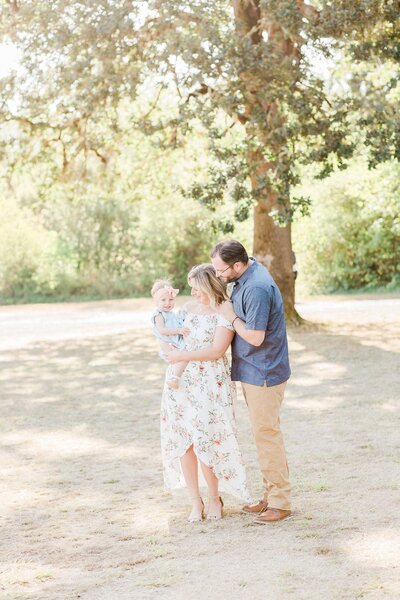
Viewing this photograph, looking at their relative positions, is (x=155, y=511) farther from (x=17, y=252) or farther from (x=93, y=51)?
(x=17, y=252)

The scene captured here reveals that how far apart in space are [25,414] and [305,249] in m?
19.2

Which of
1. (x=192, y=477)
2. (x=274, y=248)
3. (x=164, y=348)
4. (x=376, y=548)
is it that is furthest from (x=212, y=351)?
(x=274, y=248)

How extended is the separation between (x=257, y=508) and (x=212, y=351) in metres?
1.11

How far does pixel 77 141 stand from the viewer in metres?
19.0

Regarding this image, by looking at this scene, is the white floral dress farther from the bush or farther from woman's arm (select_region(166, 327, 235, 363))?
the bush

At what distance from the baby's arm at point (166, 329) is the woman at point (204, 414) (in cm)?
4

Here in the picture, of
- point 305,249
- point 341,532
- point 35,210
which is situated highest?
point 35,210

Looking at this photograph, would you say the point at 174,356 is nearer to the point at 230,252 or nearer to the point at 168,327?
the point at 168,327

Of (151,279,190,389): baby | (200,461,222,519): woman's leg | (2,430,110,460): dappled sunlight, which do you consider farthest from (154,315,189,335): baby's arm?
(2,430,110,460): dappled sunlight

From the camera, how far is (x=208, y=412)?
5.80 m

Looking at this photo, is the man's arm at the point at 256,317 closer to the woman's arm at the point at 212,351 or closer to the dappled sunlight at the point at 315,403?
the woman's arm at the point at 212,351

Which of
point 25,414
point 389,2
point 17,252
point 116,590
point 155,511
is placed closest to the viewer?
point 116,590

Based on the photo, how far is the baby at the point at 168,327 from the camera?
5.80 metres

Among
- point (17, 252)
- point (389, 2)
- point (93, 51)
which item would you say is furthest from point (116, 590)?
point (17, 252)
